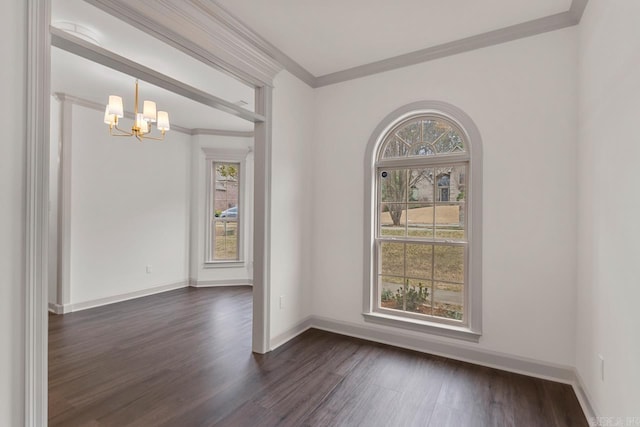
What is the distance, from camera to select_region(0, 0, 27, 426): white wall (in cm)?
138

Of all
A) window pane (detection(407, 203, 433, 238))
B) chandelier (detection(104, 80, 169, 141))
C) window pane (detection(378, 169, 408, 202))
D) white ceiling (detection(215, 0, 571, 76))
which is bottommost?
window pane (detection(407, 203, 433, 238))

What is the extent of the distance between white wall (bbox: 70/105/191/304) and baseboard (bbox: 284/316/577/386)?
9.83 ft

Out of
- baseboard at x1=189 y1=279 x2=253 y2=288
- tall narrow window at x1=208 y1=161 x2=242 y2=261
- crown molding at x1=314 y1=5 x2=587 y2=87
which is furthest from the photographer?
tall narrow window at x1=208 y1=161 x2=242 y2=261

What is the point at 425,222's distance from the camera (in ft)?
9.94

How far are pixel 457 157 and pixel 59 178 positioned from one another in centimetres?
470

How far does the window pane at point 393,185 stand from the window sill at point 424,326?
1187 mm

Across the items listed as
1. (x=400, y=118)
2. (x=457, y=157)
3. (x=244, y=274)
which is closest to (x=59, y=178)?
(x=244, y=274)

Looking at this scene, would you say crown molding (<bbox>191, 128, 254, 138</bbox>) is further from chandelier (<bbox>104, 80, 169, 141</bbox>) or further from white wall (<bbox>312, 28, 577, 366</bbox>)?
white wall (<bbox>312, 28, 577, 366</bbox>)

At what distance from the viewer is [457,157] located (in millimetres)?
2842

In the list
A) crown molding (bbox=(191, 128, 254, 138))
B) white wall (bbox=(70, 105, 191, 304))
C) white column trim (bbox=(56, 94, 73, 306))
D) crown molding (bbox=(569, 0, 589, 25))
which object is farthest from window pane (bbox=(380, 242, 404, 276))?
white column trim (bbox=(56, 94, 73, 306))

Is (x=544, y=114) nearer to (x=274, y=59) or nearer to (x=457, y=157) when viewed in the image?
(x=457, y=157)

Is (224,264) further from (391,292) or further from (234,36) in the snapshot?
(234,36)

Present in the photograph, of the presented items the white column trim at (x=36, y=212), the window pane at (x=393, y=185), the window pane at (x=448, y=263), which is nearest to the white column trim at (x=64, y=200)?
the white column trim at (x=36, y=212)

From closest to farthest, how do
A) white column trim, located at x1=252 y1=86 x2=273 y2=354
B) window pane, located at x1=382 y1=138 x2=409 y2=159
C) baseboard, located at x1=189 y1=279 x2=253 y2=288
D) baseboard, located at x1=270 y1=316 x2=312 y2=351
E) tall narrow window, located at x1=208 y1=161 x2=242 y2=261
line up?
1. white column trim, located at x1=252 y1=86 x2=273 y2=354
2. baseboard, located at x1=270 y1=316 x2=312 y2=351
3. window pane, located at x1=382 y1=138 x2=409 y2=159
4. baseboard, located at x1=189 y1=279 x2=253 y2=288
5. tall narrow window, located at x1=208 y1=161 x2=242 y2=261
